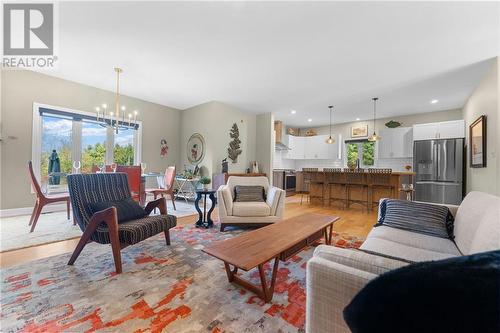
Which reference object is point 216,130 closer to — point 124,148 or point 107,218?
point 124,148

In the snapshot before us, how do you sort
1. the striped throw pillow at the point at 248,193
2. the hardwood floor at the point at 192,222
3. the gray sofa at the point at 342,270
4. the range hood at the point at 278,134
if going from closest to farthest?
the gray sofa at the point at 342,270 → the hardwood floor at the point at 192,222 → the striped throw pillow at the point at 248,193 → the range hood at the point at 278,134

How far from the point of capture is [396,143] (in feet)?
20.8

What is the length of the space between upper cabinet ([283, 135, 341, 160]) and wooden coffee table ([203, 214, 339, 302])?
587cm

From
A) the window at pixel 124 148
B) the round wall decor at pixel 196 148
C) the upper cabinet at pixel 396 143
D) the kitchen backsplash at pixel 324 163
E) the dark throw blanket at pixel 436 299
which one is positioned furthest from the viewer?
the kitchen backsplash at pixel 324 163

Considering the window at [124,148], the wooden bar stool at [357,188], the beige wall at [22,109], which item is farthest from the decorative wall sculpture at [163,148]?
the wooden bar stool at [357,188]

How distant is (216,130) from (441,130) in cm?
558

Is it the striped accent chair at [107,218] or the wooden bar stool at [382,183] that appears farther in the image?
the wooden bar stool at [382,183]

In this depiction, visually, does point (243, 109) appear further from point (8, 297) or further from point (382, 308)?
point (382, 308)

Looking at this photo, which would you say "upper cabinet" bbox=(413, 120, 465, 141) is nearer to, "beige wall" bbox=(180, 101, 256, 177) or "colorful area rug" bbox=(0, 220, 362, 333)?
"beige wall" bbox=(180, 101, 256, 177)

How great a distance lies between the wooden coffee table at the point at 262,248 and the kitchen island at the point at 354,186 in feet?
10.3

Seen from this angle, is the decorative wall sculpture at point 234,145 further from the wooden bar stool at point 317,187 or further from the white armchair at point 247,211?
the white armchair at point 247,211

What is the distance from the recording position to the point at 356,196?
5.00 metres

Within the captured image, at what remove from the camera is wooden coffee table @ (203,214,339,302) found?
57.8 inches

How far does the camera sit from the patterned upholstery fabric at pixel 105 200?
6.47 feet
